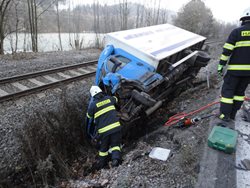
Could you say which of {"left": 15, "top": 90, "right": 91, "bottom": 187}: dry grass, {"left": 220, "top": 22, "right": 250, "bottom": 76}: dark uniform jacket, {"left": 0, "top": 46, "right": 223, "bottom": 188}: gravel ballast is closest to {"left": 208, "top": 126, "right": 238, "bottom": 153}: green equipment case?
{"left": 0, "top": 46, "right": 223, "bottom": 188}: gravel ballast

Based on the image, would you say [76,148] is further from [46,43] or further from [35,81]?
[46,43]

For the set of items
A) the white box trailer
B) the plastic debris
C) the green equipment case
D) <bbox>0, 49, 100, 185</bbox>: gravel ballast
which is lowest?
<bbox>0, 49, 100, 185</bbox>: gravel ballast

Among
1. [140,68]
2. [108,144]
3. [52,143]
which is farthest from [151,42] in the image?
[52,143]

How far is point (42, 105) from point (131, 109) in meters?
2.35

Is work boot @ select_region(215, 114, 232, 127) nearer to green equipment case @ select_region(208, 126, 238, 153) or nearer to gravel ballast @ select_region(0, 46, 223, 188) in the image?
gravel ballast @ select_region(0, 46, 223, 188)

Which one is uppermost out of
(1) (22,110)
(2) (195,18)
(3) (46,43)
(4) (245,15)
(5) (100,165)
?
(2) (195,18)

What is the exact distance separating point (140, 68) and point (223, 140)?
7.15ft

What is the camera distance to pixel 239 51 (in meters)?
3.55

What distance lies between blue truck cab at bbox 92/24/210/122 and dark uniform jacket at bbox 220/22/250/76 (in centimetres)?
130

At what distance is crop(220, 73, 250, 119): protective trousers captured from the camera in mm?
3717

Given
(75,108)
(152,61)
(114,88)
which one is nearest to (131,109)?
(114,88)

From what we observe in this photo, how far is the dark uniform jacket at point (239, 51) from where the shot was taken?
343 centimetres

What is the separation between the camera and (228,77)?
149 inches

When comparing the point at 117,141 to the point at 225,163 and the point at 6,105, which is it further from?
the point at 6,105
